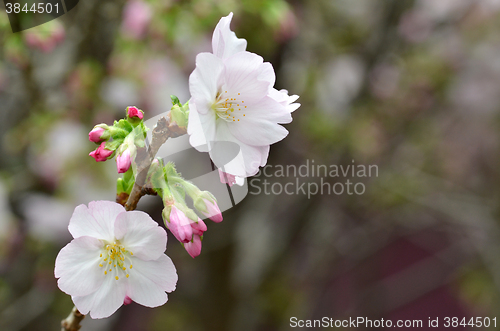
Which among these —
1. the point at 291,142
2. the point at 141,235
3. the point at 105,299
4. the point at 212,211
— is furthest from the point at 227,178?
the point at 291,142

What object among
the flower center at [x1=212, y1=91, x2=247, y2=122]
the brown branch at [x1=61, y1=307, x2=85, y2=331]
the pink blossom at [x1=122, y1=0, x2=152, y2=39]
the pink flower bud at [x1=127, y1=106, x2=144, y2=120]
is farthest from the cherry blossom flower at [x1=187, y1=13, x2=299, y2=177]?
the pink blossom at [x1=122, y1=0, x2=152, y2=39]

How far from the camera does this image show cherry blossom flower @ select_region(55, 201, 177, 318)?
629 millimetres

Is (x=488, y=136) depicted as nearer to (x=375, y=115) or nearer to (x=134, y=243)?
(x=375, y=115)

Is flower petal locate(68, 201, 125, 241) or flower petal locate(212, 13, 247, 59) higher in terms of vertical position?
flower petal locate(212, 13, 247, 59)

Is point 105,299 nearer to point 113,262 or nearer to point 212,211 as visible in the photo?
point 113,262

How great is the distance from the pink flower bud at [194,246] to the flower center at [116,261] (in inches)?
4.2

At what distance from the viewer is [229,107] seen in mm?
764

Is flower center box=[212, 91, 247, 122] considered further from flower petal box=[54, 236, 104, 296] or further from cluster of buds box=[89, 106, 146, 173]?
flower petal box=[54, 236, 104, 296]

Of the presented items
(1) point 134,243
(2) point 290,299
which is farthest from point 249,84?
(2) point 290,299

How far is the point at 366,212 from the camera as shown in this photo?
3920mm

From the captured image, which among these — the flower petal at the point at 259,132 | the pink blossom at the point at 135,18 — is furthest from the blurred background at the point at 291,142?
the flower petal at the point at 259,132

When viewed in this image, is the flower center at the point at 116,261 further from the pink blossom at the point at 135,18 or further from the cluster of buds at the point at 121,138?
the pink blossom at the point at 135,18

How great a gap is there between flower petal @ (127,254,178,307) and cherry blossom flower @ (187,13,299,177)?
8.1 inches

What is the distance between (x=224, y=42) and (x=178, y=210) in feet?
1.06
